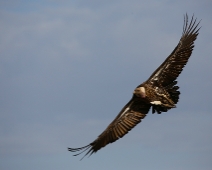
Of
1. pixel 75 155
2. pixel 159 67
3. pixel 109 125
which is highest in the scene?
pixel 159 67

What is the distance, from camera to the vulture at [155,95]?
21.2 m

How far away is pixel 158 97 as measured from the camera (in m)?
21.3

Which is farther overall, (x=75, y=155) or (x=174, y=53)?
(x=174, y=53)

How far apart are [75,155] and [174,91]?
446 centimetres

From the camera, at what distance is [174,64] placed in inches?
861

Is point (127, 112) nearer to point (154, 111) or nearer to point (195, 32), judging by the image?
point (154, 111)

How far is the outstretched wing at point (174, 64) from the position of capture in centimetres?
2162

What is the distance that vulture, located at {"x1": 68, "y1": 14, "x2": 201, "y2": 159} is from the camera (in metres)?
21.2

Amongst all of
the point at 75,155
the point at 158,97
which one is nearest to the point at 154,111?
A: the point at 158,97

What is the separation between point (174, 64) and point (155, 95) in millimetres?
1586

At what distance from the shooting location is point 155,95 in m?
21.2

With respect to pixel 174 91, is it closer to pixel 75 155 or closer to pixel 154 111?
pixel 154 111

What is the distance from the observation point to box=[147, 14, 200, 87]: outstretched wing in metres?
21.6

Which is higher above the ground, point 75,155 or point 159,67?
point 159,67
